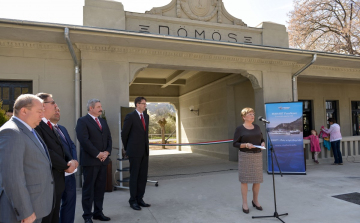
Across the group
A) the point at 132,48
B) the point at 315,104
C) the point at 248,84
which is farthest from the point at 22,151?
the point at 315,104

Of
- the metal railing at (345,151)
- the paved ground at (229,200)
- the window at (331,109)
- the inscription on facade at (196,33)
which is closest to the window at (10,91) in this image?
the paved ground at (229,200)

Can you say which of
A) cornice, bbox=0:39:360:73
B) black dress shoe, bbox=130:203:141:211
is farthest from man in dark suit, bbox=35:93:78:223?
cornice, bbox=0:39:360:73

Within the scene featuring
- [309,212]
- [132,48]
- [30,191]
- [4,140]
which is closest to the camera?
[4,140]

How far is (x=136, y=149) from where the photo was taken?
12.6 ft

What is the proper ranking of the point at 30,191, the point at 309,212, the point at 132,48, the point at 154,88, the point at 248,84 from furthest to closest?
the point at 154,88, the point at 248,84, the point at 132,48, the point at 309,212, the point at 30,191

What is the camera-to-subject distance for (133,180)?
3.82 m

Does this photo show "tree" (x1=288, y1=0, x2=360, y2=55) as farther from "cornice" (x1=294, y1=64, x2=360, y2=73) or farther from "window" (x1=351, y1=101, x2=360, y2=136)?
"cornice" (x1=294, y1=64, x2=360, y2=73)

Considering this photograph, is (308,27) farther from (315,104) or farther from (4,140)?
(4,140)

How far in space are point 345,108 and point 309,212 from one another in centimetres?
955

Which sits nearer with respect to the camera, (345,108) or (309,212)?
(309,212)

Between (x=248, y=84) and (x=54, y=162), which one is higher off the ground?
(x=248, y=84)

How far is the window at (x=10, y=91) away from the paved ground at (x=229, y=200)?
2.43 meters

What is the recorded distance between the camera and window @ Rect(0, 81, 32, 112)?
521 cm

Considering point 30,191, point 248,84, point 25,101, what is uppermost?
point 248,84
